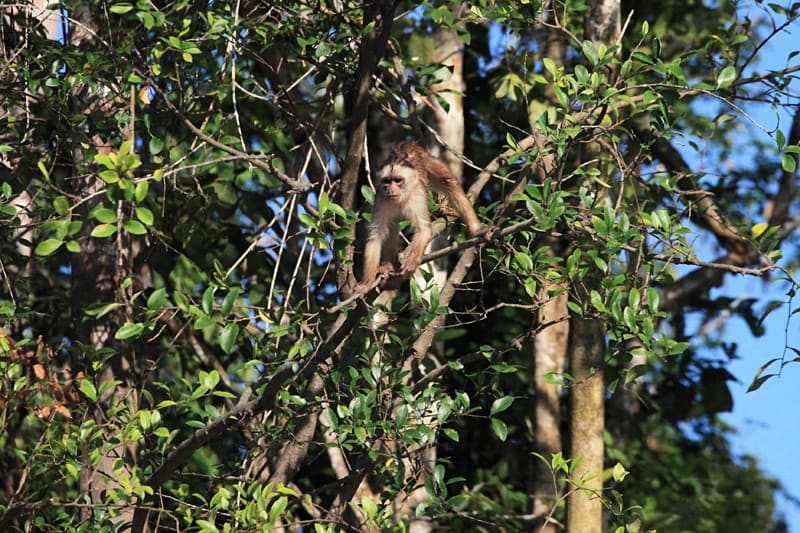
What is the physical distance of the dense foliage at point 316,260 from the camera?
480 centimetres

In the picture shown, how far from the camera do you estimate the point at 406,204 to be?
5984mm

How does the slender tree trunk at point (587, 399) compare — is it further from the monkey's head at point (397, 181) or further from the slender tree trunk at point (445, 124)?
the monkey's head at point (397, 181)

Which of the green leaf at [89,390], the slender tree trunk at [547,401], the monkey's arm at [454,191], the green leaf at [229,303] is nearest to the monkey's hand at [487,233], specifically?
the monkey's arm at [454,191]

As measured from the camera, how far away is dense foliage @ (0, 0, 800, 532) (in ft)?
15.8

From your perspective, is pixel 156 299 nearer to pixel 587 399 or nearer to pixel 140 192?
pixel 140 192

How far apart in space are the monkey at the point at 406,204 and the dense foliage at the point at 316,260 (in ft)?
0.53

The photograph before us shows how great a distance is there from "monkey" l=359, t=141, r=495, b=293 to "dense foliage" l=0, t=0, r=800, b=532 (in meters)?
0.16

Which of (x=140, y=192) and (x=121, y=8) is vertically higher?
(x=121, y=8)

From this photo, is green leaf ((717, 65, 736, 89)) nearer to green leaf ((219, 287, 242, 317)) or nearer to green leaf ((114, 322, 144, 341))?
green leaf ((219, 287, 242, 317))

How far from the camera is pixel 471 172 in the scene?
8266 millimetres

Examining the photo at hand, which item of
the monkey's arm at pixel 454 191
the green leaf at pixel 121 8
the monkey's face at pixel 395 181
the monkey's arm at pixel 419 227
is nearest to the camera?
the green leaf at pixel 121 8

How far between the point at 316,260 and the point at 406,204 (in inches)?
75.0

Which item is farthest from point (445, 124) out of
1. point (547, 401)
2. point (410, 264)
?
point (410, 264)

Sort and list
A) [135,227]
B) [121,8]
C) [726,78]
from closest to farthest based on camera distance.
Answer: [135,227], [726,78], [121,8]
